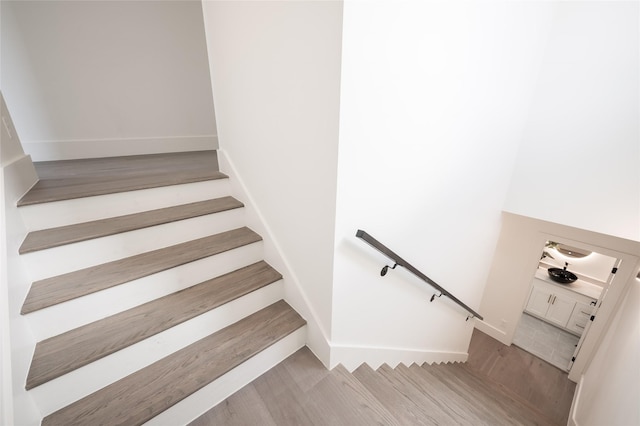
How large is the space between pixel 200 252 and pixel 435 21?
1831mm

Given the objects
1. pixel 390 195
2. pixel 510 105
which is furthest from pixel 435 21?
pixel 510 105

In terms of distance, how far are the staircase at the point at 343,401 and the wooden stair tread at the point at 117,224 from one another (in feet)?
3.74

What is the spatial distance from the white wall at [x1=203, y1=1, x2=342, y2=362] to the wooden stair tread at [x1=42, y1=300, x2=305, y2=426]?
27cm

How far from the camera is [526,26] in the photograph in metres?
1.86

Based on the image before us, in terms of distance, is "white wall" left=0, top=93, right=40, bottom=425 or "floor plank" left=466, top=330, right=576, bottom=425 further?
"floor plank" left=466, top=330, right=576, bottom=425

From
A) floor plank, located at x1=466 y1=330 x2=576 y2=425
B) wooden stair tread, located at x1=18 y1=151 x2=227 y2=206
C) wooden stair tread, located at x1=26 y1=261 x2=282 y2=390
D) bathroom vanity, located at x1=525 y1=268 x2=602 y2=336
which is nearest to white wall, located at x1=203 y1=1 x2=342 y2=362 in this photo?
wooden stair tread, located at x1=26 y1=261 x2=282 y2=390

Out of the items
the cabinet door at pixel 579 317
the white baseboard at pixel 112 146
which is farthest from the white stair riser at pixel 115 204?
the cabinet door at pixel 579 317

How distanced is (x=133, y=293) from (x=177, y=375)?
1.70ft

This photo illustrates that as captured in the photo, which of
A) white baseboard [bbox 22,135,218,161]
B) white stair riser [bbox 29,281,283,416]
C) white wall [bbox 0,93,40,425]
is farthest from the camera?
white baseboard [bbox 22,135,218,161]

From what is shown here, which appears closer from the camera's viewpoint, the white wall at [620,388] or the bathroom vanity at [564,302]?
the white wall at [620,388]

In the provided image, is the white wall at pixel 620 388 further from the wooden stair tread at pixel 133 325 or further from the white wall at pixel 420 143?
the wooden stair tread at pixel 133 325

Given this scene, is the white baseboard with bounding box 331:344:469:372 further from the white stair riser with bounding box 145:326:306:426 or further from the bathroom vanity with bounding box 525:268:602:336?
the bathroom vanity with bounding box 525:268:602:336

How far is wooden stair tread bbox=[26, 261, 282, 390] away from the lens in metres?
1.17

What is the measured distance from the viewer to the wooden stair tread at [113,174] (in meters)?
1.69
